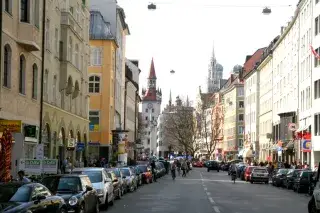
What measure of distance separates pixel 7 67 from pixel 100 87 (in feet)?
130

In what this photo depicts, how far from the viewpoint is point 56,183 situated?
1914 centimetres

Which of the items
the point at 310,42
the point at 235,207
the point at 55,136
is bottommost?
the point at 235,207

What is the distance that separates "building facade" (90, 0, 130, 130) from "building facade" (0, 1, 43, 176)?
38984 mm

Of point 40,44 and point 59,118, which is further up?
point 40,44

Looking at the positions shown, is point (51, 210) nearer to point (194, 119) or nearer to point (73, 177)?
point (73, 177)

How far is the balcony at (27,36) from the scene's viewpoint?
31.1 metres

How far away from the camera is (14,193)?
46.5 feet

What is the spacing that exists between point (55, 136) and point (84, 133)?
12.7m

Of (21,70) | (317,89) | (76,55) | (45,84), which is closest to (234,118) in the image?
(317,89)

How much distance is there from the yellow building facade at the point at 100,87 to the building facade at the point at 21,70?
32562 mm

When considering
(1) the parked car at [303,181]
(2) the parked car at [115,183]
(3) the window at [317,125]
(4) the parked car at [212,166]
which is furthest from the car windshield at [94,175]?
(4) the parked car at [212,166]

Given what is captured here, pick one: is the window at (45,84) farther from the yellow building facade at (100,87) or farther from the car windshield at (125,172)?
the yellow building facade at (100,87)

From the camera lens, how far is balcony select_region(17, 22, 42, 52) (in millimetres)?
31125

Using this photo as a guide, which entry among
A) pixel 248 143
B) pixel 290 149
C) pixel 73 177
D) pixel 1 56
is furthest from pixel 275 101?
pixel 73 177
